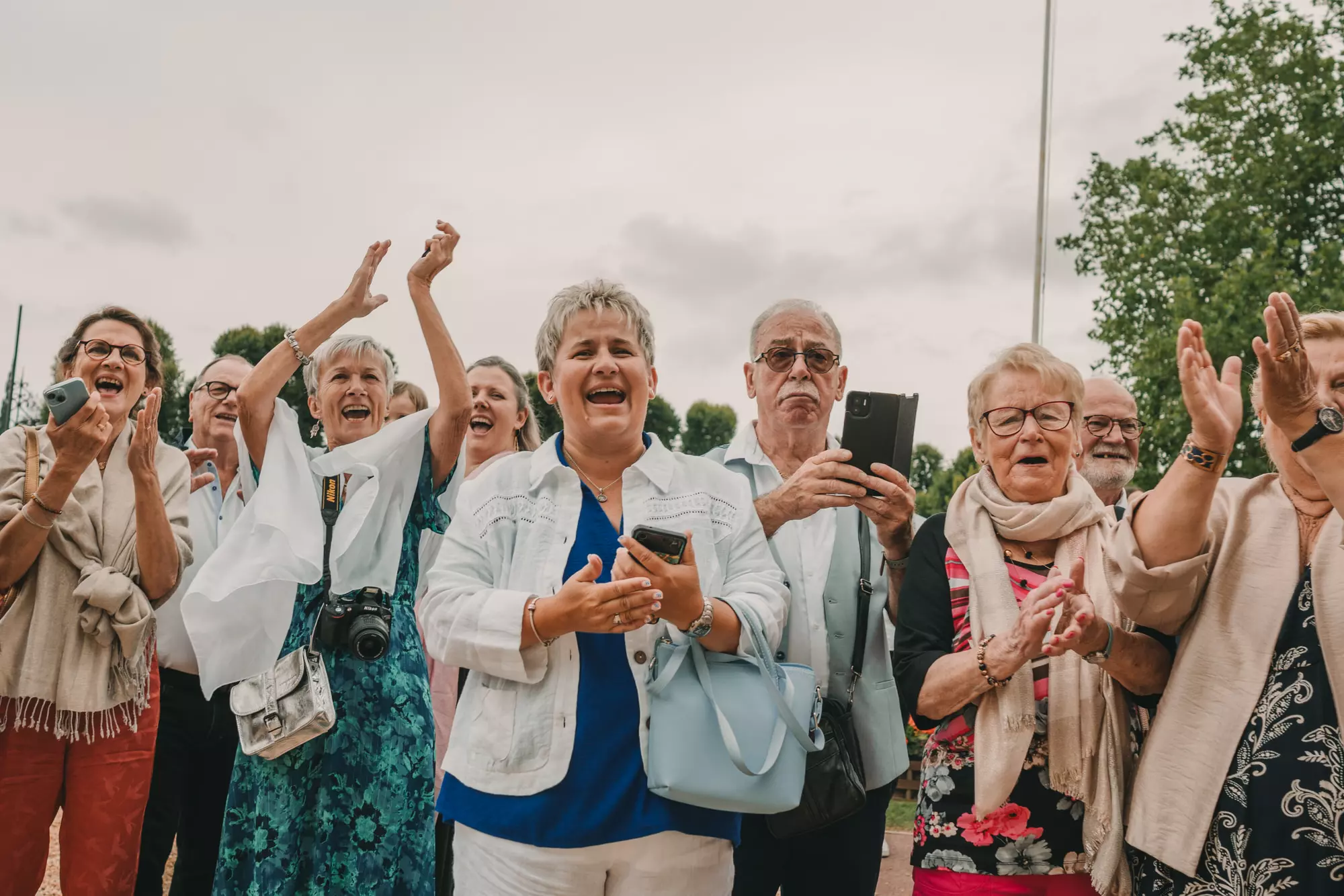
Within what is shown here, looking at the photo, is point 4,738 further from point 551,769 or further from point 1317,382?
point 1317,382

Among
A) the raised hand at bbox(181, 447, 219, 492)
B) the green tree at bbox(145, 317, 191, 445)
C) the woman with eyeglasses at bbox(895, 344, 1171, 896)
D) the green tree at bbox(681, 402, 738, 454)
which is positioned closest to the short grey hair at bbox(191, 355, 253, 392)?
the raised hand at bbox(181, 447, 219, 492)

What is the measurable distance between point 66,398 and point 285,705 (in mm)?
1343

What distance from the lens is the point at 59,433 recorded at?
3258mm

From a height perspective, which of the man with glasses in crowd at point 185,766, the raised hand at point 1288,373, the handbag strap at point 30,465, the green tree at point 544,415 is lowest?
the man with glasses in crowd at point 185,766

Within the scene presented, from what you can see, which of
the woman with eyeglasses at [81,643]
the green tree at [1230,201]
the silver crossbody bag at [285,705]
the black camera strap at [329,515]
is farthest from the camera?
the green tree at [1230,201]

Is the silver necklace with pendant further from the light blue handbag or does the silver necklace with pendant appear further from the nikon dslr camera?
the nikon dslr camera

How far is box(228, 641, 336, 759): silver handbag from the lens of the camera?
2.80m

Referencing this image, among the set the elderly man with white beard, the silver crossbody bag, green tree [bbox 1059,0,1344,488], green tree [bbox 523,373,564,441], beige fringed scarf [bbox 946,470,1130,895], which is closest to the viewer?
beige fringed scarf [bbox 946,470,1130,895]

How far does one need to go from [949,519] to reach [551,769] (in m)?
1.29

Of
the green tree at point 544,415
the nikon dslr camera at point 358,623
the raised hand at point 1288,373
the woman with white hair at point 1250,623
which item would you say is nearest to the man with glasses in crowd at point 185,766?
the nikon dslr camera at point 358,623

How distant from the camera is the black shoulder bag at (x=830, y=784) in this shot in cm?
274

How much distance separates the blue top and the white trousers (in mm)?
27

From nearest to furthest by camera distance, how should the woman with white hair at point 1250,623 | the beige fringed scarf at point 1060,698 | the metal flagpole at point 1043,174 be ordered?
the woman with white hair at point 1250,623
the beige fringed scarf at point 1060,698
the metal flagpole at point 1043,174

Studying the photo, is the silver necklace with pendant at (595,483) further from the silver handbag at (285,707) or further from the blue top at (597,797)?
the silver handbag at (285,707)
